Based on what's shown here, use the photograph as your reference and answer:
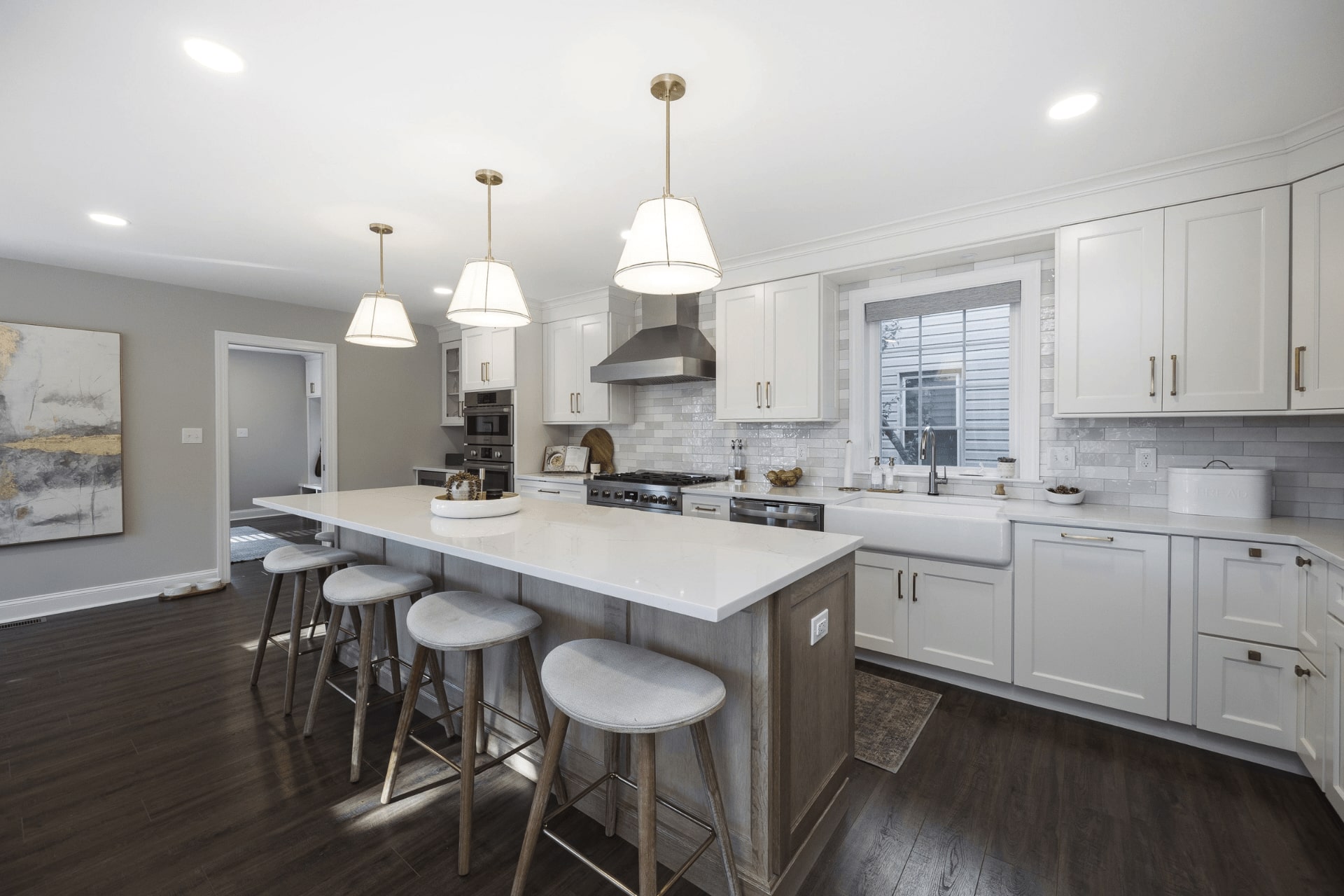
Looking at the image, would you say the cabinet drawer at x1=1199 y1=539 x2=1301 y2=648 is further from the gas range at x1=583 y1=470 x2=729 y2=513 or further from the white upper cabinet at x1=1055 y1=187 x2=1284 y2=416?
the gas range at x1=583 y1=470 x2=729 y2=513

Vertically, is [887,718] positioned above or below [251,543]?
below

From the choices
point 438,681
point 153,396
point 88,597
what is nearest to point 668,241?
point 438,681

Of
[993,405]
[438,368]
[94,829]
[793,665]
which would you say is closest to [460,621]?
[793,665]

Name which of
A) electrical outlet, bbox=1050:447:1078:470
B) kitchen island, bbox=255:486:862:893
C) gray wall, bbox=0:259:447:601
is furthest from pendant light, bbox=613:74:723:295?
gray wall, bbox=0:259:447:601

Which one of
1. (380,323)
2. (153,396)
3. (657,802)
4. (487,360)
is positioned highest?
(487,360)

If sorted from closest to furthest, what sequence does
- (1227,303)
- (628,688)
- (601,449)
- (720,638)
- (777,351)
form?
1. (628,688)
2. (720,638)
3. (1227,303)
4. (777,351)
5. (601,449)

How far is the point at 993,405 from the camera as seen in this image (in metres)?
3.32

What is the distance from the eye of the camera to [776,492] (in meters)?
3.55

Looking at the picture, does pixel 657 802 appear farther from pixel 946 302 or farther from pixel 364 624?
pixel 946 302

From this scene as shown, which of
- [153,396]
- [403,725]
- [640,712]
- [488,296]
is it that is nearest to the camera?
[640,712]

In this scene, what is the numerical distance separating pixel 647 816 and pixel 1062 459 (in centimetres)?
288

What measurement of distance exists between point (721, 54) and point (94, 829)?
3.25 metres

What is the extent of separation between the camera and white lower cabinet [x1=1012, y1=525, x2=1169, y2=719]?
236cm

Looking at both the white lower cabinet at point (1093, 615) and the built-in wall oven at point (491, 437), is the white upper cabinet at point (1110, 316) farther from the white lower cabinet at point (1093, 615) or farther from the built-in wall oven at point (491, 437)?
the built-in wall oven at point (491, 437)
